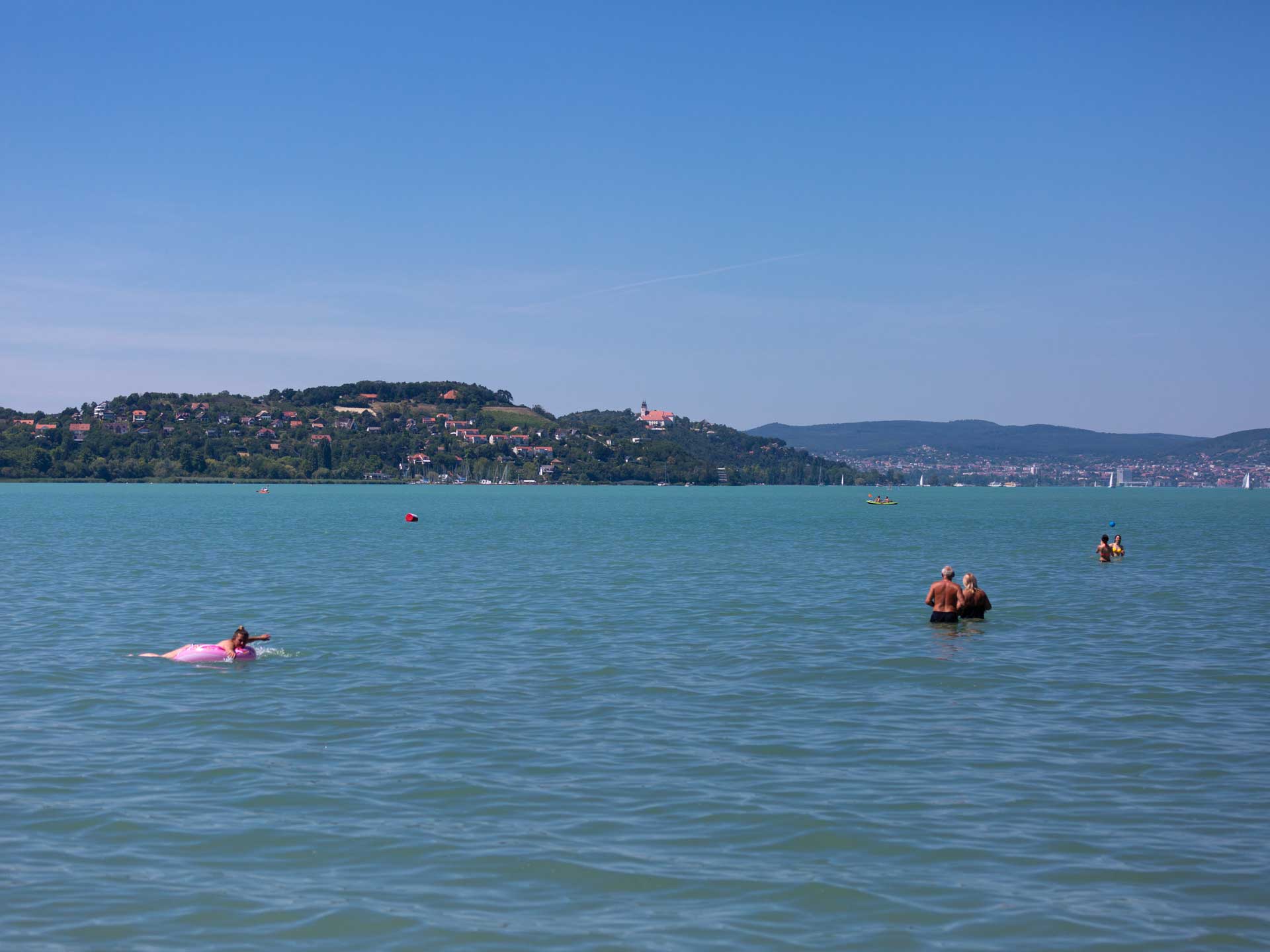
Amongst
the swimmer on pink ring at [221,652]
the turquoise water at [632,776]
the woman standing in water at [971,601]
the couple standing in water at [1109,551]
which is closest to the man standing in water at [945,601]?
the woman standing in water at [971,601]

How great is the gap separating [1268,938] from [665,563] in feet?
156

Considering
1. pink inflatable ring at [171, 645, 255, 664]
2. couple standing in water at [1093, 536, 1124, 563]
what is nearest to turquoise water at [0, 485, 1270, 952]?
pink inflatable ring at [171, 645, 255, 664]

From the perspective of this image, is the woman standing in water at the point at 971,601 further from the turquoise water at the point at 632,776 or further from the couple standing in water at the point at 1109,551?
the couple standing in water at the point at 1109,551

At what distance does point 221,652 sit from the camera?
25125 millimetres

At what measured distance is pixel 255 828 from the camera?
13266mm

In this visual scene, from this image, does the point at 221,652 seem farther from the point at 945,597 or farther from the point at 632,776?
the point at 945,597

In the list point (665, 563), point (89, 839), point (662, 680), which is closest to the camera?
point (89, 839)

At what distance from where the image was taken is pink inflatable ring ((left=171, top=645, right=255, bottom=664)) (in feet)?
82.1

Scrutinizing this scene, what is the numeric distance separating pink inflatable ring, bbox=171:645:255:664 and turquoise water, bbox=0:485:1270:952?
343 millimetres

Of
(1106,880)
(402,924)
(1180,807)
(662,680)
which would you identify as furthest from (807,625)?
(402,924)

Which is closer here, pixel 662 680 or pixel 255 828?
pixel 255 828

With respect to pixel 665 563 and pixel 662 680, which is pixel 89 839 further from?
pixel 665 563

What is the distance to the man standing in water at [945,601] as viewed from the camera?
107 ft

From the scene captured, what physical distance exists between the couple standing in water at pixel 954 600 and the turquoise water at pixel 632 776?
88 centimetres
